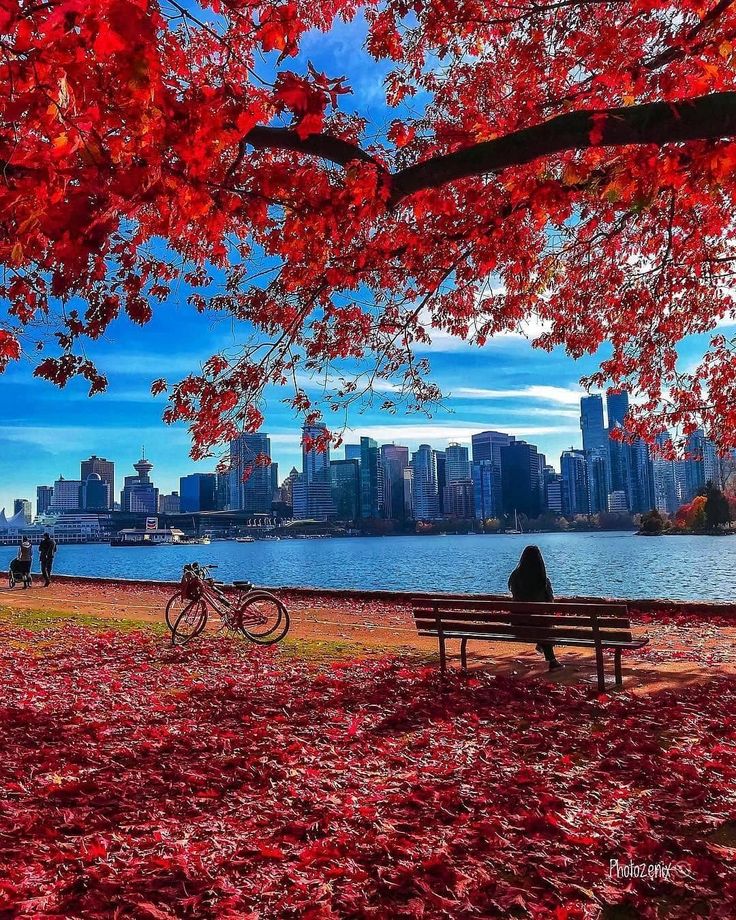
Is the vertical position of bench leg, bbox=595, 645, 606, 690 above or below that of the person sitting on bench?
below

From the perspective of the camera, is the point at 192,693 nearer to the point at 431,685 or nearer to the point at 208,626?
the point at 431,685

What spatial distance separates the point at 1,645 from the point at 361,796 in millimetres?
10055

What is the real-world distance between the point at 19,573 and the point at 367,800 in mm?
24750

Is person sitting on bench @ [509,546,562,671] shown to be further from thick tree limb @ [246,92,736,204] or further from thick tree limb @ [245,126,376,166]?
thick tree limb @ [245,126,376,166]

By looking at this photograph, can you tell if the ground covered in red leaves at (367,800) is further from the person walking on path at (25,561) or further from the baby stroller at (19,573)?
the baby stroller at (19,573)

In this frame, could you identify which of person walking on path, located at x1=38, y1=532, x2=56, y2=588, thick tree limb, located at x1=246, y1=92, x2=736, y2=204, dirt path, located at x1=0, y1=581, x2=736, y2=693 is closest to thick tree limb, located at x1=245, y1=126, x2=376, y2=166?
thick tree limb, located at x1=246, y1=92, x2=736, y2=204

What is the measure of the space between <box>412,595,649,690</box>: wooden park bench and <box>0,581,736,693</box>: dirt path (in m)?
0.60

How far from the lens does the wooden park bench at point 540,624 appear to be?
8055 millimetres

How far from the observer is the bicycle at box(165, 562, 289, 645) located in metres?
11.7

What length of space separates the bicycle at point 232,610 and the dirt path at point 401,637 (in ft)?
2.06

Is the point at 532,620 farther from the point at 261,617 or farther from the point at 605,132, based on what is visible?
the point at 605,132

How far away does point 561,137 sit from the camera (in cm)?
470

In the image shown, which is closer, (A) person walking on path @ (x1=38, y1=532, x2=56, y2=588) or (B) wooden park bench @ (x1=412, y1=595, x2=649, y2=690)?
(B) wooden park bench @ (x1=412, y1=595, x2=649, y2=690)

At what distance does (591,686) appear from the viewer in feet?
26.5
